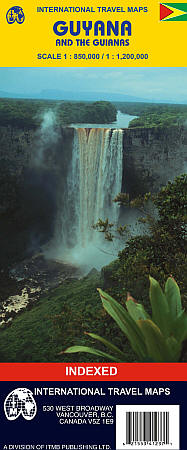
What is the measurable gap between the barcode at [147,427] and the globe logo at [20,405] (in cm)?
78

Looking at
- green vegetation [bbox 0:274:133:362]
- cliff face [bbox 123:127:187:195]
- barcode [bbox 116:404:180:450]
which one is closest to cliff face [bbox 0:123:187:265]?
cliff face [bbox 123:127:187:195]

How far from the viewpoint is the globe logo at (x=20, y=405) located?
10.3ft

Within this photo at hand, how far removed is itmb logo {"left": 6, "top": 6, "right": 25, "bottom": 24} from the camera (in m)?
3.91

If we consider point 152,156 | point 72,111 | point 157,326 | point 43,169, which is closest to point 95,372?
point 157,326

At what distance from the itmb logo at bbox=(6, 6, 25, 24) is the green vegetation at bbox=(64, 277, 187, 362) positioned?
321 cm

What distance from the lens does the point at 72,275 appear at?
16156 millimetres

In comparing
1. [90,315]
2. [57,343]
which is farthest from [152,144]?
[57,343]

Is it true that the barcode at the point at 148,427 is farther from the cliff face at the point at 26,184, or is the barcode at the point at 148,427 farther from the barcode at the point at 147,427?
the cliff face at the point at 26,184

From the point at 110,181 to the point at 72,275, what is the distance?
217 inches

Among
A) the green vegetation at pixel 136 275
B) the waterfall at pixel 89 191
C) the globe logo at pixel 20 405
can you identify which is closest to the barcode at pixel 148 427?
the globe logo at pixel 20 405

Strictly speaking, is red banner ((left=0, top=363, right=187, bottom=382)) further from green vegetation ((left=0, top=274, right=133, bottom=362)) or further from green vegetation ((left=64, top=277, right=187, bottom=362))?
green vegetation ((left=0, top=274, right=133, bottom=362))

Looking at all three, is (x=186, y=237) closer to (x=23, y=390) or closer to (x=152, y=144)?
(x=23, y=390)

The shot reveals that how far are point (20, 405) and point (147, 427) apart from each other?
3.74ft

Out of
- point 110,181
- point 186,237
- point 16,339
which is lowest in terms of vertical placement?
point 16,339
